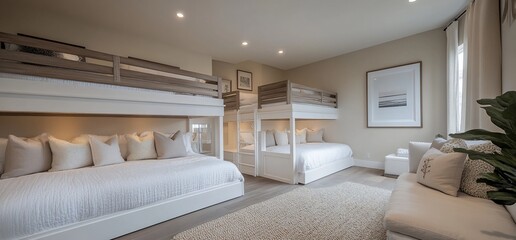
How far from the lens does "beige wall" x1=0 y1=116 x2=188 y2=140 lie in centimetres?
266

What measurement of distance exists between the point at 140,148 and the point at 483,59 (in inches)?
175

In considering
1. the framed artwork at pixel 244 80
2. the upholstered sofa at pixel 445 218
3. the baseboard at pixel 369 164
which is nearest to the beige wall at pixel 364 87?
the baseboard at pixel 369 164

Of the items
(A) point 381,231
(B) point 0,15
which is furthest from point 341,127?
(B) point 0,15

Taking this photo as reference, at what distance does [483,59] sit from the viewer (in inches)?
87.7

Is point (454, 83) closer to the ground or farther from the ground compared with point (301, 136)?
farther from the ground

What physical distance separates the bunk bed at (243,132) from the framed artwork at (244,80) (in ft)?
1.41

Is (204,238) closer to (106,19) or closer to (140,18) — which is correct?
(140,18)

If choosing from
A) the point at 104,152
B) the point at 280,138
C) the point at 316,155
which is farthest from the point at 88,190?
the point at 280,138

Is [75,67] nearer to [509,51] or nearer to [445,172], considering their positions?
[445,172]

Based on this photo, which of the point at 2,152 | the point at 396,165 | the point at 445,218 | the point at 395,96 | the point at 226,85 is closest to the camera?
the point at 445,218

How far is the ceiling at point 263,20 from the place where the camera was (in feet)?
9.36

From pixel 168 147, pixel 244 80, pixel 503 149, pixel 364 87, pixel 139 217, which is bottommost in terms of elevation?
pixel 139 217

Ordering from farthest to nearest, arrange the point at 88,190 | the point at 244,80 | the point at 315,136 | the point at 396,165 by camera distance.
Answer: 1. the point at 244,80
2. the point at 315,136
3. the point at 396,165
4. the point at 88,190

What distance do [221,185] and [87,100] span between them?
6.10ft
